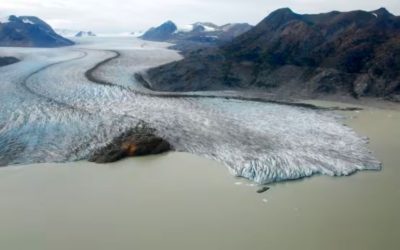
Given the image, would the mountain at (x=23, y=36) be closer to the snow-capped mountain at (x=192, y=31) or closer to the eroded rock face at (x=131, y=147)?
the snow-capped mountain at (x=192, y=31)

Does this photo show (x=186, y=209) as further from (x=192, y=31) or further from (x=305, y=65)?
(x=192, y=31)

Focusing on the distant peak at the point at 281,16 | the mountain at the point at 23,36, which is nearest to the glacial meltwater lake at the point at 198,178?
the distant peak at the point at 281,16

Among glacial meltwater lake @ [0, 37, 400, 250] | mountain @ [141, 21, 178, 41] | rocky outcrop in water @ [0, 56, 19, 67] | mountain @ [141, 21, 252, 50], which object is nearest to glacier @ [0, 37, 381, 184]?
glacial meltwater lake @ [0, 37, 400, 250]

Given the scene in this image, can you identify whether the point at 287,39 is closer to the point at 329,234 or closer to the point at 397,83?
the point at 397,83

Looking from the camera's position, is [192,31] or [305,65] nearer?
[305,65]

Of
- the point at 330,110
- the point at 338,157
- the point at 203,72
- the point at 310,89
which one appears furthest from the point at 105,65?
the point at 338,157

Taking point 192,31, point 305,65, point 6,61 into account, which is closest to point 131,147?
point 305,65
